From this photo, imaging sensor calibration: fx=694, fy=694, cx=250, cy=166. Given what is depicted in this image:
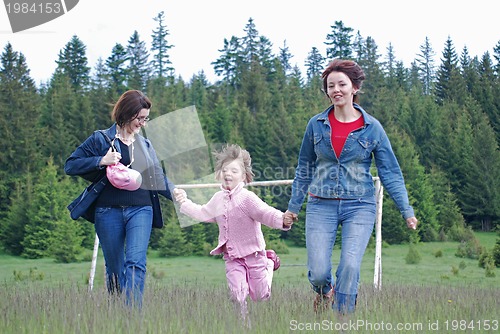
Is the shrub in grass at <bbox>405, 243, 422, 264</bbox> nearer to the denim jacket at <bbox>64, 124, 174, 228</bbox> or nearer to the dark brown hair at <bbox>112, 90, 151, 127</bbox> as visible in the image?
the denim jacket at <bbox>64, 124, 174, 228</bbox>

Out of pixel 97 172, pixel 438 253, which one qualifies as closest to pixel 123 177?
pixel 97 172

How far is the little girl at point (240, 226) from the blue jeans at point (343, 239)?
405mm

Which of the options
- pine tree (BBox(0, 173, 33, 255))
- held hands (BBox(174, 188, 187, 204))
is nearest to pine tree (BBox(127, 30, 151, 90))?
pine tree (BBox(0, 173, 33, 255))

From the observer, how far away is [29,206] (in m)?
28.6

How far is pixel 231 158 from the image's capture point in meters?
5.54

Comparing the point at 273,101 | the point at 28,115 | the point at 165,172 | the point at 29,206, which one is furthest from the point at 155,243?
the point at 165,172

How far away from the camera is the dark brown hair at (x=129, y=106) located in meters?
5.45

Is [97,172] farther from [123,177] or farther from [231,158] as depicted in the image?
[231,158]

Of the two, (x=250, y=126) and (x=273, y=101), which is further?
(x=273, y=101)

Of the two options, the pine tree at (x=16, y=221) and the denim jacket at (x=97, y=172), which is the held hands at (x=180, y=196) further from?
the pine tree at (x=16, y=221)

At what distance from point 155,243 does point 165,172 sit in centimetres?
2374

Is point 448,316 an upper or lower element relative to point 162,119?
lower

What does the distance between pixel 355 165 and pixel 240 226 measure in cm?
109

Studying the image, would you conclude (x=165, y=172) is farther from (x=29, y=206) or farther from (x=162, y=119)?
(x=29, y=206)
